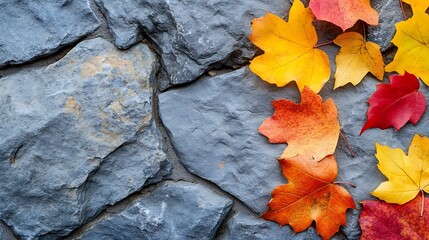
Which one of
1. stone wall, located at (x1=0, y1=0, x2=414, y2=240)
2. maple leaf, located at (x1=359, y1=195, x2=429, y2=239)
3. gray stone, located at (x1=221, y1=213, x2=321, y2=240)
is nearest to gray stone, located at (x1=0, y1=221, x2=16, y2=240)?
stone wall, located at (x1=0, y1=0, x2=414, y2=240)

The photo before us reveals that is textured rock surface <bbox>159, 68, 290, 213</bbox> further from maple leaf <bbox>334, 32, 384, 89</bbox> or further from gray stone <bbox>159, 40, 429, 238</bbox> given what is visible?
maple leaf <bbox>334, 32, 384, 89</bbox>

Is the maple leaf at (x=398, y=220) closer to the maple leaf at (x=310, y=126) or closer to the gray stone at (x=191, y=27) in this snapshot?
the maple leaf at (x=310, y=126)

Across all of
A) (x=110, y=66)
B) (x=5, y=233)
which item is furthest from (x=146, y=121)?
(x=5, y=233)

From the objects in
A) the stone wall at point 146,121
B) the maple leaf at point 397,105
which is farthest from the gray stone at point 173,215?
the maple leaf at point 397,105

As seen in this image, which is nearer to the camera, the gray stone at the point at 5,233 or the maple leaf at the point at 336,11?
the maple leaf at the point at 336,11

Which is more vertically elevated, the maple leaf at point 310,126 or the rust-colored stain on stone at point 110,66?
the rust-colored stain on stone at point 110,66

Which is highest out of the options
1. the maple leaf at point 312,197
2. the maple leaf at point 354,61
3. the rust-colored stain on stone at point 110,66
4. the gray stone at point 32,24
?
the gray stone at point 32,24

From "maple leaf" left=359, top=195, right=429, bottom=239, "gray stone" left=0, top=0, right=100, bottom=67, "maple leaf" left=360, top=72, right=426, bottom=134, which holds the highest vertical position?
"gray stone" left=0, top=0, right=100, bottom=67
